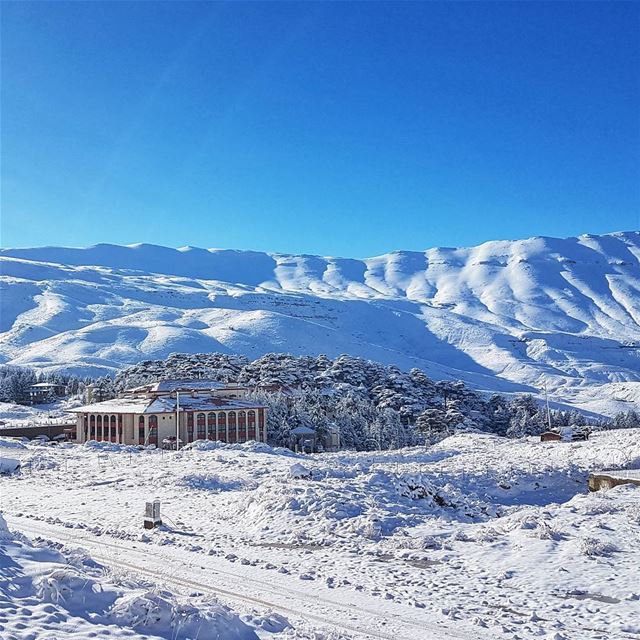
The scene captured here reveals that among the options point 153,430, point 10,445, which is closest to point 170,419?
point 153,430

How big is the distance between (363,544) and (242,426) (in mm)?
42205

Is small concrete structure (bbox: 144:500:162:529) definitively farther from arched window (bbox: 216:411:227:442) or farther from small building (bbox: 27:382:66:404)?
small building (bbox: 27:382:66:404)

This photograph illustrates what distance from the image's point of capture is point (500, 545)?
1569cm

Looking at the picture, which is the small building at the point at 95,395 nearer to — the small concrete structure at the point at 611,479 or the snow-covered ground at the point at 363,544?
the snow-covered ground at the point at 363,544

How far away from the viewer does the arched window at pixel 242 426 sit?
57.4 m

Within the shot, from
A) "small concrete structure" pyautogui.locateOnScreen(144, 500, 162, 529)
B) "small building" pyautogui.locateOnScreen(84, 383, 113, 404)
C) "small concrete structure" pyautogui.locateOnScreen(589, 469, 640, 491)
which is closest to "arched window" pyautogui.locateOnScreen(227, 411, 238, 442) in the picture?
"small building" pyautogui.locateOnScreen(84, 383, 113, 404)

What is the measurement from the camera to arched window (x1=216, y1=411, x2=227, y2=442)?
55.9 metres

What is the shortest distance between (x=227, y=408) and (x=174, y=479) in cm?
3053

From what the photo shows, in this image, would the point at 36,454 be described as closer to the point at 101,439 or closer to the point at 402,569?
the point at 101,439

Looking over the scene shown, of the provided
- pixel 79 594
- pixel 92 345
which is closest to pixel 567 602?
pixel 79 594

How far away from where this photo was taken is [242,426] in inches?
2264

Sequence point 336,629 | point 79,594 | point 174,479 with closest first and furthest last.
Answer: point 79,594, point 336,629, point 174,479

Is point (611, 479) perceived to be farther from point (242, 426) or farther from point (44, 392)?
point (44, 392)

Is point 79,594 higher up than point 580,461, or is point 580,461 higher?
point 79,594
